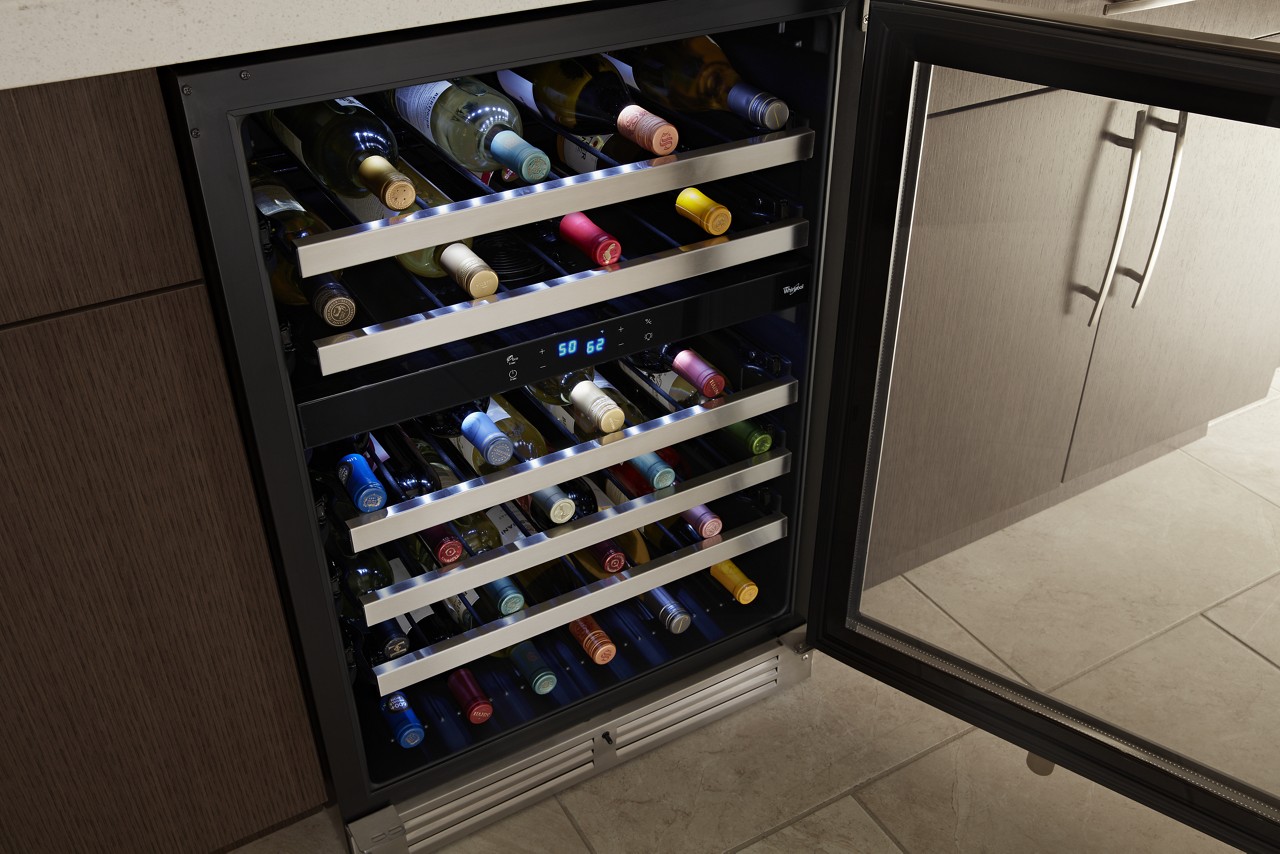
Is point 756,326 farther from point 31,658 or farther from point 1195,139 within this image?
point 31,658

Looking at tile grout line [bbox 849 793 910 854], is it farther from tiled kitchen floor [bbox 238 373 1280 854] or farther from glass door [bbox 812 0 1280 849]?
glass door [bbox 812 0 1280 849]

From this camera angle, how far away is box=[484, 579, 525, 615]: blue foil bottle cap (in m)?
1.37

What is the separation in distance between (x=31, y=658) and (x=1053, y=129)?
3.86 feet

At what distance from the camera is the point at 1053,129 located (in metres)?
1.21

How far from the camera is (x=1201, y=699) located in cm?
127

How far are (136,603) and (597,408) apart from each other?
0.52 meters

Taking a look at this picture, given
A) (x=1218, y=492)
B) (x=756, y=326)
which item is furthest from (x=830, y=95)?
(x=1218, y=492)

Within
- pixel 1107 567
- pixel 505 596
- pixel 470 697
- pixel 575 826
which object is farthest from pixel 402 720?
pixel 1107 567

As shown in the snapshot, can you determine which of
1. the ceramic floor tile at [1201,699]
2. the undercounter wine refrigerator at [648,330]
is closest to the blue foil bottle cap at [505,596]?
the undercounter wine refrigerator at [648,330]

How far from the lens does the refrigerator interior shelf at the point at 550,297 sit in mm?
1050

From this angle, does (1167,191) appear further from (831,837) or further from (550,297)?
(831,837)

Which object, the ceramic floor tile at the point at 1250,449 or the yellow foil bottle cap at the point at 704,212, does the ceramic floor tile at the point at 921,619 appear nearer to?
the ceramic floor tile at the point at 1250,449

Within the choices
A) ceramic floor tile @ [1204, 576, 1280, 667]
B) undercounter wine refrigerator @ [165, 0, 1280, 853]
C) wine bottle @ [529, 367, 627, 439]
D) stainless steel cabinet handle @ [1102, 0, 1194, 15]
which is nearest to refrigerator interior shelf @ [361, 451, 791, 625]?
undercounter wine refrigerator @ [165, 0, 1280, 853]

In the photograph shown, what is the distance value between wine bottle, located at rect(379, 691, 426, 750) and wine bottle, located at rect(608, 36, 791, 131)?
31.1 inches
